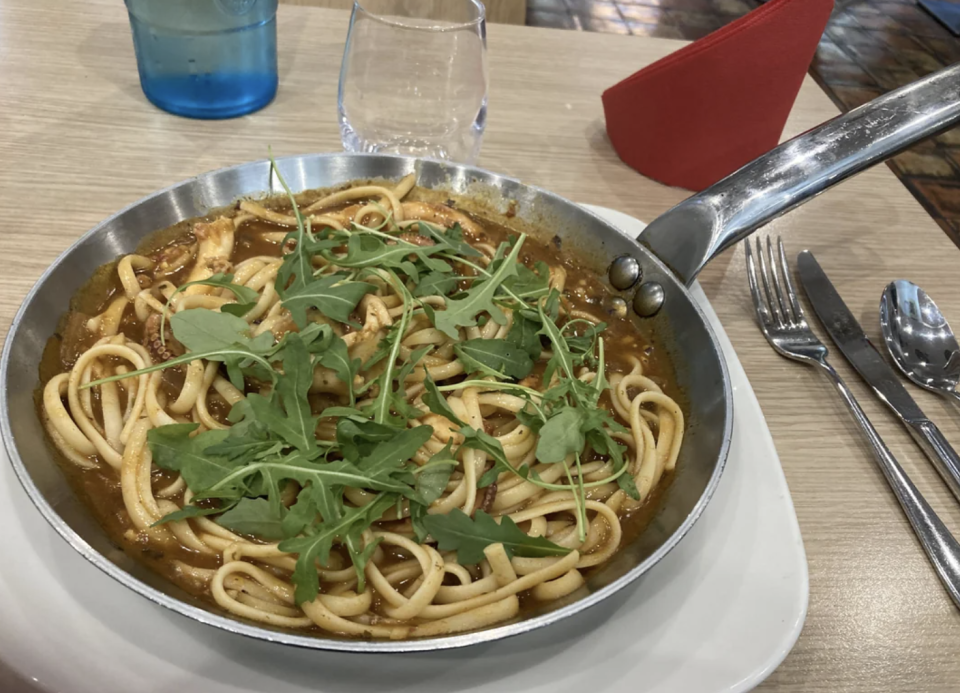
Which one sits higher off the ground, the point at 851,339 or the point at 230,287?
the point at 230,287

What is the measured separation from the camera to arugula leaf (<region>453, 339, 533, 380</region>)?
1540 mm

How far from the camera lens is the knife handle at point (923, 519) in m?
1.50

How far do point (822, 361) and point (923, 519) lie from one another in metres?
0.49

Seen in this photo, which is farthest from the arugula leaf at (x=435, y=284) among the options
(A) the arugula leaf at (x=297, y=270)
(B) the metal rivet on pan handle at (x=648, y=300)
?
(B) the metal rivet on pan handle at (x=648, y=300)

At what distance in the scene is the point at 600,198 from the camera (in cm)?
240

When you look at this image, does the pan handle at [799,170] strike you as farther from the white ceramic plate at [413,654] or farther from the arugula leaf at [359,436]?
the arugula leaf at [359,436]

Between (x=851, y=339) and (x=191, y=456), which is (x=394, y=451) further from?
(x=851, y=339)

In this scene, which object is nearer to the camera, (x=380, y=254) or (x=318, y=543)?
(x=318, y=543)

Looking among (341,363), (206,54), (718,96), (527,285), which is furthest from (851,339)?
(206,54)

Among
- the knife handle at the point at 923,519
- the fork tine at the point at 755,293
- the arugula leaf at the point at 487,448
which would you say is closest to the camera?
the arugula leaf at the point at 487,448

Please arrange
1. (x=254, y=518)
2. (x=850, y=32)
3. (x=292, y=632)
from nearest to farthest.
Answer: (x=292, y=632) → (x=254, y=518) → (x=850, y=32)

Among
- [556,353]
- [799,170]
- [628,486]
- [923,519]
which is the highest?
[799,170]

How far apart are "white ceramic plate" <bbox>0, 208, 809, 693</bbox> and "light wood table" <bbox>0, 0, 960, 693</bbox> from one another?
0.34ft

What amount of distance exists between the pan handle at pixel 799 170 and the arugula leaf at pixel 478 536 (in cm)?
87
